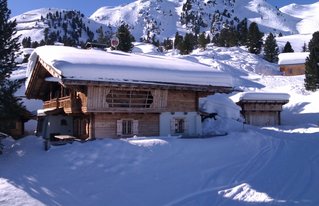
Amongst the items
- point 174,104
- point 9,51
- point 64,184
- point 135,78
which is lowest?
point 64,184

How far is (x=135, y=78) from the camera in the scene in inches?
853

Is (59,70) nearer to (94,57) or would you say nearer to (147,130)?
(94,57)

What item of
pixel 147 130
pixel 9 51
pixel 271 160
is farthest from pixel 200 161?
pixel 9 51

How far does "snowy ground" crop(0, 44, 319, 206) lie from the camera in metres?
13.6

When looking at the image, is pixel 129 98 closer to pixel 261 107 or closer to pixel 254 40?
pixel 261 107

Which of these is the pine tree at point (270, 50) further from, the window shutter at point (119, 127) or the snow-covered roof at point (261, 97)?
the window shutter at point (119, 127)

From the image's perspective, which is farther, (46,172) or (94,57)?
(94,57)

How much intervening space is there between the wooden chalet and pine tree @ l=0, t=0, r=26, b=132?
1.92m

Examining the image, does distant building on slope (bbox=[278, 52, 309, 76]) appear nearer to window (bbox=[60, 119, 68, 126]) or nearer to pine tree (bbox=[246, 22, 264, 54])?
pine tree (bbox=[246, 22, 264, 54])

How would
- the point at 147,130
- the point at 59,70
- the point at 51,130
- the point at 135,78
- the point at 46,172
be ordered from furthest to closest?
1. the point at 51,130
2. the point at 147,130
3. the point at 135,78
4. the point at 59,70
5. the point at 46,172

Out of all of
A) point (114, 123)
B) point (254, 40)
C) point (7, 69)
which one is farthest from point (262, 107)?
point (254, 40)

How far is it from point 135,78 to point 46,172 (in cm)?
774

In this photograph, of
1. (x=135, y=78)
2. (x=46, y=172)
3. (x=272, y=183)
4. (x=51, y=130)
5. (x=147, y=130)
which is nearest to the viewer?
(x=272, y=183)

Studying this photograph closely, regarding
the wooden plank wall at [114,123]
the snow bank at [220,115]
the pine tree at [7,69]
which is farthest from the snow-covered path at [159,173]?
the snow bank at [220,115]
